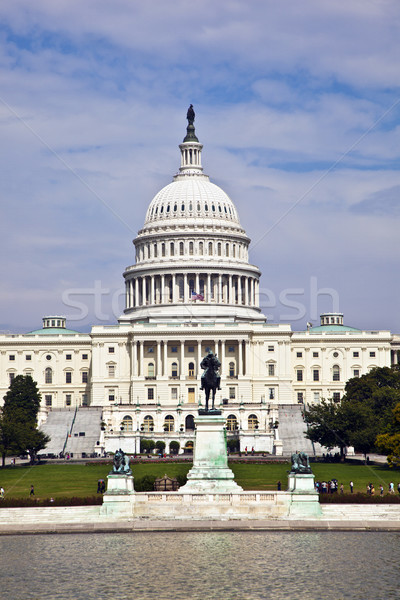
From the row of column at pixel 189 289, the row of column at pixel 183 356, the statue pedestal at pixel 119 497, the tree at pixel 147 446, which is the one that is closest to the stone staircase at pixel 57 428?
the tree at pixel 147 446

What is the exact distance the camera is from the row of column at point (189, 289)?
18375cm

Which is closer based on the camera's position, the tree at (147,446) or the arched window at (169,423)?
the tree at (147,446)

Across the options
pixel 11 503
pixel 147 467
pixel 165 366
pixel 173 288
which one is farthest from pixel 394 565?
pixel 173 288

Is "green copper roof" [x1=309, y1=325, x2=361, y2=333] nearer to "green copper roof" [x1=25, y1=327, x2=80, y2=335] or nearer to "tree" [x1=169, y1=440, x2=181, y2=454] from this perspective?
"green copper roof" [x1=25, y1=327, x2=80, y2=335]

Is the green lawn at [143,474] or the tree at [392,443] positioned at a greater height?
the tree at [392,443]

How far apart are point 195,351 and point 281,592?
5033 inches

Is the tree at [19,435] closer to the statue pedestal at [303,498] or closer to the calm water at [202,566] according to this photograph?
the statue pedestal at [303,498]

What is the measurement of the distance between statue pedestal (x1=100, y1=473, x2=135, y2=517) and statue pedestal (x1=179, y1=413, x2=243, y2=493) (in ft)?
11.8

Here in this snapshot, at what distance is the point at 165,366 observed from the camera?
167 m

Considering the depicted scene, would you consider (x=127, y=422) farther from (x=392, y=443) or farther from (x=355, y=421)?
(x=392, y=443)

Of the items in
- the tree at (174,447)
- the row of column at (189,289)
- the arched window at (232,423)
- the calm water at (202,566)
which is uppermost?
the row of column at (189,289)

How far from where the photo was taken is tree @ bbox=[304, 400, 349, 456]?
4579 inches

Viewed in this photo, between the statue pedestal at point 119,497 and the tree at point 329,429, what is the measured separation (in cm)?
5722

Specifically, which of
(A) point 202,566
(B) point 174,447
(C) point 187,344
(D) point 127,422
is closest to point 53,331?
(C) point 187,344
